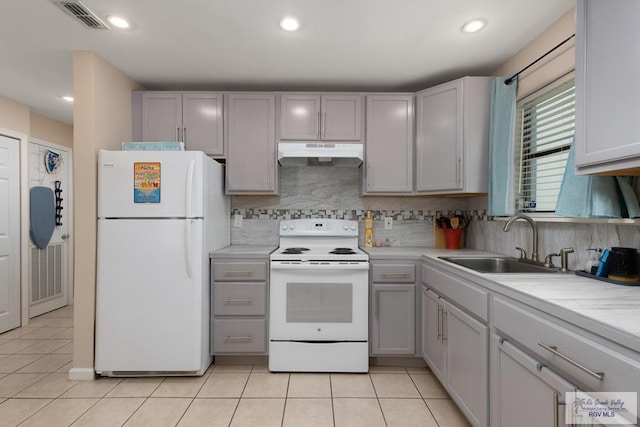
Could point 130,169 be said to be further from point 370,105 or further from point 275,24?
point 370,105

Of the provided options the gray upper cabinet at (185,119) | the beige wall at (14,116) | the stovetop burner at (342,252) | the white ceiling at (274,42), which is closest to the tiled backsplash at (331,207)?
the stovetop burner at (342,252)

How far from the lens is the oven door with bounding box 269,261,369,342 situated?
7.98 feet

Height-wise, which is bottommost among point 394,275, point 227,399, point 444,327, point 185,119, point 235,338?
point 227,399

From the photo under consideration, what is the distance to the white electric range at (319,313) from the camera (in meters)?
2.41

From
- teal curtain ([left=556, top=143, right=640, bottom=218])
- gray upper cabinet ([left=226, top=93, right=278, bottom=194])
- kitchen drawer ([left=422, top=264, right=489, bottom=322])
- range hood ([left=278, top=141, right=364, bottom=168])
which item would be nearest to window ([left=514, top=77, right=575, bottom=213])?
teal curtain ([left=556, top=143, right=640, bottom=218])

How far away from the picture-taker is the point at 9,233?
3.31 m

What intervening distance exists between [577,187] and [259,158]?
2.21 meters

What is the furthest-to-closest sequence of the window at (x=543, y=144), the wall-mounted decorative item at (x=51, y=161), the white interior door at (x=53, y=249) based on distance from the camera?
the wall-mounted decorative item at (x=51, y=161) → the white interior door at (x=53, y=249) → the window at (x=543, y=144)

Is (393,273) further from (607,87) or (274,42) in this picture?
(274,42)

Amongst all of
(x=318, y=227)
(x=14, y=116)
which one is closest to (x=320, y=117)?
(x=318, y=227)

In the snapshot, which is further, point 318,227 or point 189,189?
point 318,227

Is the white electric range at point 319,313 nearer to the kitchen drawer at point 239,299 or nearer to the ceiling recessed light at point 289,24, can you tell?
the kitchen drawer at point 239,299

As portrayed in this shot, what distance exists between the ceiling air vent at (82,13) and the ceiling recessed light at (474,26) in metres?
2.27

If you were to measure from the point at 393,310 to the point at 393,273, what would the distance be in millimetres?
286
